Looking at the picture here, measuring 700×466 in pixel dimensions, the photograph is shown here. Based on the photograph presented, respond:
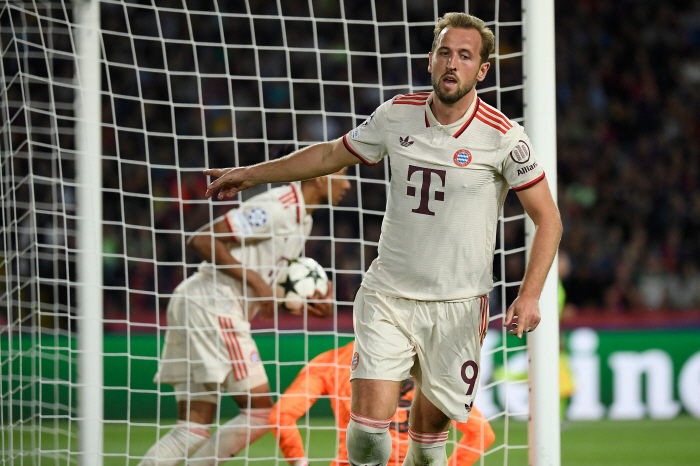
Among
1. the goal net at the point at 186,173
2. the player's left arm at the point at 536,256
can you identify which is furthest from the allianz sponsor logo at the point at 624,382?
the player's left arm at the point at 536,256

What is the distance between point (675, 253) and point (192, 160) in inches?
228

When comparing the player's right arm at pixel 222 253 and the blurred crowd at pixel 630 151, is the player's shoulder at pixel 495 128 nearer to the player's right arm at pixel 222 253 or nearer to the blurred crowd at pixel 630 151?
the player's right arm at pixel 222 253

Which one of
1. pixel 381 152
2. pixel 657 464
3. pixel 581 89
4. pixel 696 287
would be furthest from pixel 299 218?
pixel 581 89

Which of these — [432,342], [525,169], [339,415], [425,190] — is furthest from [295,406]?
[525,169]

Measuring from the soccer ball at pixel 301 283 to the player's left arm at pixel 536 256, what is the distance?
66.6 inches

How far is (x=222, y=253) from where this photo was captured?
4598 millimetres

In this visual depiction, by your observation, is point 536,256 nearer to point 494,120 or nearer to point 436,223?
point 436,223

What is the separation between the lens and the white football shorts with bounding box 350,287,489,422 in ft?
10.5

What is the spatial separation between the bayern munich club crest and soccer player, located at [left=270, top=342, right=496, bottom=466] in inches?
53.8

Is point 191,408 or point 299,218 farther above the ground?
point 299,218

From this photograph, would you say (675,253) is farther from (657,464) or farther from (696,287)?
(657,464)

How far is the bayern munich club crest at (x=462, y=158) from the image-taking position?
3127mm

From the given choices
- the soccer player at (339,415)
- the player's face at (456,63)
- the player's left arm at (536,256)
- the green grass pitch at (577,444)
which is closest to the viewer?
the player's left arm at (536,256)

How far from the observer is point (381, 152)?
10.8ft
